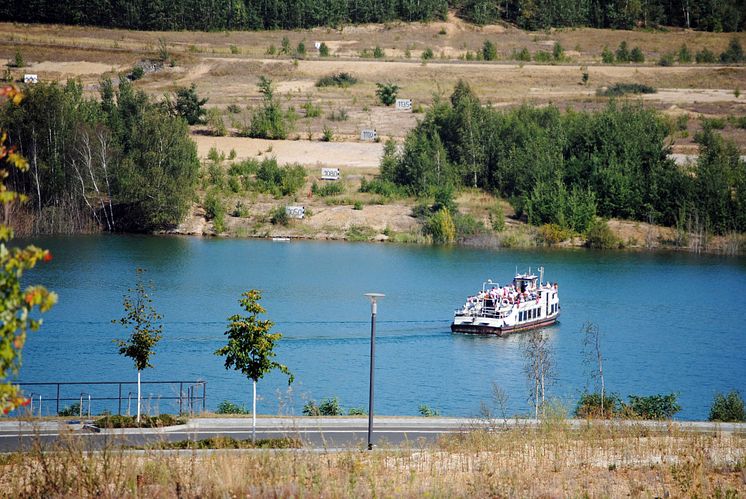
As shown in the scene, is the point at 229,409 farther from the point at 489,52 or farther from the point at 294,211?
the point at 489,52

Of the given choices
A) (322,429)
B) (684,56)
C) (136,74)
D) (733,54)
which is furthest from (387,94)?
(322,429)

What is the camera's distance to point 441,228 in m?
96.4

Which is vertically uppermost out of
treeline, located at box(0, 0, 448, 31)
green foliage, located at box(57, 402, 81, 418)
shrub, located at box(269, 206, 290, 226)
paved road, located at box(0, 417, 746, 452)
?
treeline, located at box(0, 0, 448, 31)

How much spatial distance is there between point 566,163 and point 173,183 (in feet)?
126

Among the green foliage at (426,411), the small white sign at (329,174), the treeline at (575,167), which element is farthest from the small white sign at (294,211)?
the green foliage at (426,411)

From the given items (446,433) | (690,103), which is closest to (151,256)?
(446,433)

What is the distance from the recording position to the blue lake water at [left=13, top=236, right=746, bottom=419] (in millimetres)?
48062

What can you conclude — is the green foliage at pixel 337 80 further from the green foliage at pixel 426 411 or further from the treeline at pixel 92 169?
the green foliage at pixel 426 411

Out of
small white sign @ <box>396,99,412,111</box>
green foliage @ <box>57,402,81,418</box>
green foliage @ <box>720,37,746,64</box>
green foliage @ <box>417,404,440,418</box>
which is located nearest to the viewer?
green foliage @ <box>57,402,81,418</box>

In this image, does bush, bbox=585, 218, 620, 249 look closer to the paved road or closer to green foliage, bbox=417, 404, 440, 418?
green foliage, bbox=417, 404, 440, 418

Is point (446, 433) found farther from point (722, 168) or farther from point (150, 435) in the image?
point (722, 168)

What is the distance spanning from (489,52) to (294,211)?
6284 centimetres

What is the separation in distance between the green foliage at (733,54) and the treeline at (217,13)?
137 feet

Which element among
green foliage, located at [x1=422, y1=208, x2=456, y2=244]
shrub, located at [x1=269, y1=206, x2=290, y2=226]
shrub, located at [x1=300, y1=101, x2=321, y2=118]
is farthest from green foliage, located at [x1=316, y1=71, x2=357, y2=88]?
green foliage, located at [x1=422, y1=208, x2=456, y2=244]
